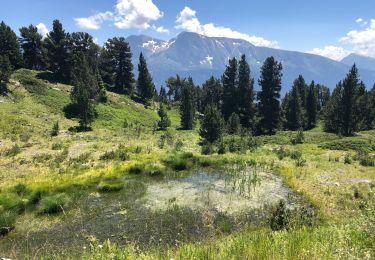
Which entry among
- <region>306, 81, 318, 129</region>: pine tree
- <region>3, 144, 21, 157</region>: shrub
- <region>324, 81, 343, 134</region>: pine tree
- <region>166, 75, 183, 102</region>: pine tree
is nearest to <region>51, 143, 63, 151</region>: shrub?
<region>3, 144, 21, 157</region>: shrub

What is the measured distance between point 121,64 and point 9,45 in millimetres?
28632

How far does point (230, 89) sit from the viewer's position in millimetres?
93125

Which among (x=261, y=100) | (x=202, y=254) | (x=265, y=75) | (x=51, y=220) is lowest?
(x=51, y=220)

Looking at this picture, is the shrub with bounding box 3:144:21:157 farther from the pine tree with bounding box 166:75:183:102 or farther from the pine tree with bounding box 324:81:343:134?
the pine tree with bounding box 166:75:183:102

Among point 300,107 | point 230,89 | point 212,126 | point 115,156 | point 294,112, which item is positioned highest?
point 230,89

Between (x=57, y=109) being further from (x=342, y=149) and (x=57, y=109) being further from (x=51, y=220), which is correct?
(x=51, y=220)

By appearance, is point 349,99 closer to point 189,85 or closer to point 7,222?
point 189,85

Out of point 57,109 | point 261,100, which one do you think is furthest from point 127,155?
point 261,100

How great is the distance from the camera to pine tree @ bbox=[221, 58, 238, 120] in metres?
90.6

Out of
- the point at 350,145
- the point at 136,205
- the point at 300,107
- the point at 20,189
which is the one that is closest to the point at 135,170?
the point at 136,205

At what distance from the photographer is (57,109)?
224 ft

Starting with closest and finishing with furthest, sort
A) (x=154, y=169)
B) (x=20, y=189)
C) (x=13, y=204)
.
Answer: (x=13, y=204) < (x=20, y=189) < (x=154, y=169)

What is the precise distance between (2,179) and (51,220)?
1021 cm

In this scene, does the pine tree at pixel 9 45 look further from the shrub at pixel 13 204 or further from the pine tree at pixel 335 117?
the pine tree at pixel 335 117
